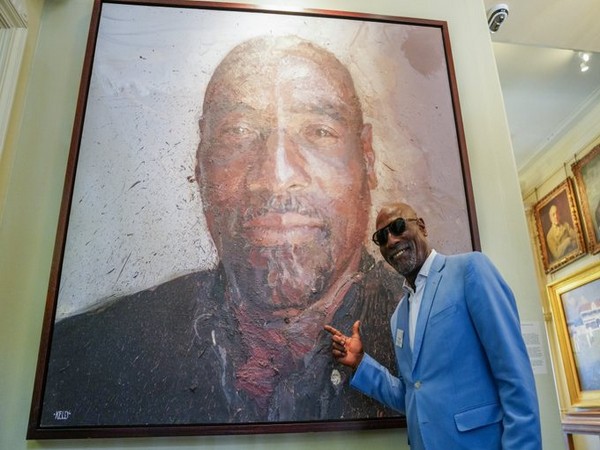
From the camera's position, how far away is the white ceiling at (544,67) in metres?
3.38

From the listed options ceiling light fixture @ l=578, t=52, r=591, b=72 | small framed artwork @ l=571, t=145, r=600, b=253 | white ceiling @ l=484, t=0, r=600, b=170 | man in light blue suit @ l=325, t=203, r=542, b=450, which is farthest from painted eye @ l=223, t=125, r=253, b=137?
small framed artwork @ l=571, t=145, r=600, b=253

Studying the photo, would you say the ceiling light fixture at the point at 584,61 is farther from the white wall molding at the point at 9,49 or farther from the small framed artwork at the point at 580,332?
the white wall molding at the point at 9,49

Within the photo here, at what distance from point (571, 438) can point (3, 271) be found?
5647mm

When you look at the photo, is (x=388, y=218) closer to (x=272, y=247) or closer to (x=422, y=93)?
(x=272, y=247)

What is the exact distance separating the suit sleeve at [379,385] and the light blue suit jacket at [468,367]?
0.18m

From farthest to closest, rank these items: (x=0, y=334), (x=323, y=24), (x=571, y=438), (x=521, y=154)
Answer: (x=521, y=154), (x=571, y=438), (x=323, y=24), (x=0, y=334)

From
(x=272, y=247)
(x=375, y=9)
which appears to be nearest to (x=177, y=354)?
(x=272, y=247)

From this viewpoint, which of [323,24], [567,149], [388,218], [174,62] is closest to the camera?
[388,218]

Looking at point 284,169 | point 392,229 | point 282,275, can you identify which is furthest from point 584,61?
point 282,275

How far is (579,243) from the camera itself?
546 centimetres

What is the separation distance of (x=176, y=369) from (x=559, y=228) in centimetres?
546

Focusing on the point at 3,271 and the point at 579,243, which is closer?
the point at 3,271

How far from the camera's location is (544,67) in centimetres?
480

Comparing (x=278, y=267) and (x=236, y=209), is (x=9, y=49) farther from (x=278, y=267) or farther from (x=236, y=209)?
(x=278, y=267)
